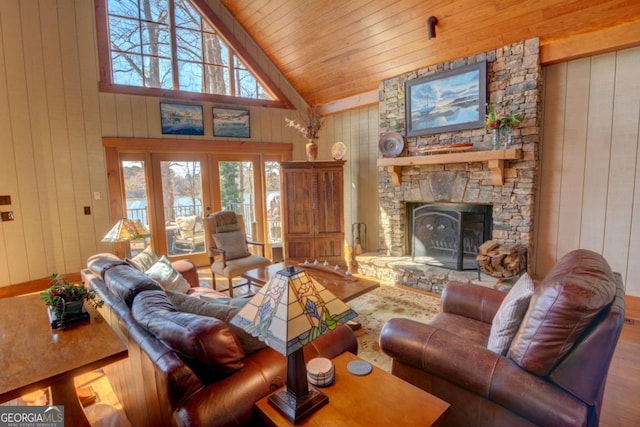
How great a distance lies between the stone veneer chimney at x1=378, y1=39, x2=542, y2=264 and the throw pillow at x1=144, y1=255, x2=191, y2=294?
310 centimetres

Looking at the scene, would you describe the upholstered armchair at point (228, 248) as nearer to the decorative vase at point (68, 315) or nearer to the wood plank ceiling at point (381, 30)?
the decorative vase at point (68, 315)

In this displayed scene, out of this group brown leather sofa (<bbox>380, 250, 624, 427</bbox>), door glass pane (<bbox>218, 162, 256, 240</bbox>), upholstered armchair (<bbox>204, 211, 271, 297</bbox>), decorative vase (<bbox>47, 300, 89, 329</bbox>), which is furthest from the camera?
door glass pane (<bbox>218, 162, 256, 240</bbox>)

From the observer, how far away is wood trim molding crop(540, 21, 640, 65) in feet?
9.86

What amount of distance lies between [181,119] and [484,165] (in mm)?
4275

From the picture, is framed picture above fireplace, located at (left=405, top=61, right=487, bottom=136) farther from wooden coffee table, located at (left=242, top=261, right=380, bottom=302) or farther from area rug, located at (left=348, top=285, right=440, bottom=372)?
wooden coffee table, located at (left=242, top=261, right=380, bottom=302)

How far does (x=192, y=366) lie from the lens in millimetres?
1384

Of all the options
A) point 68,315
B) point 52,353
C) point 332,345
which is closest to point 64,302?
point 68,315

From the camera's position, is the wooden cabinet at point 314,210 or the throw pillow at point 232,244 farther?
the wooden cabinet at point 314,210

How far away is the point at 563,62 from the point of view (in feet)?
11.4

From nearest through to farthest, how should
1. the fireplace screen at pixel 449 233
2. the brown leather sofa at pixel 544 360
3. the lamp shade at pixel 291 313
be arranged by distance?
the lamp shade at pixel 291 313 → the brown leather sofa at pixel 544 360 → the fireplace screen at pixel 449 233

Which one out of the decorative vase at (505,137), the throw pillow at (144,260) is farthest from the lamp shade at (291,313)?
the decorative vase at (505,137)

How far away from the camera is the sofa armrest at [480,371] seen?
1.38 metres

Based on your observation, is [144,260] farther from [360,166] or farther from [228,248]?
[360,166]

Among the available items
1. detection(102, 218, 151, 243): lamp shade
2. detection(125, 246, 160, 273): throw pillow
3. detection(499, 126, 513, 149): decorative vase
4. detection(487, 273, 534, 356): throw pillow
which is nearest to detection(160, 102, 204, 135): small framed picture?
detection(102, 218, 151, 243): lamp shade
